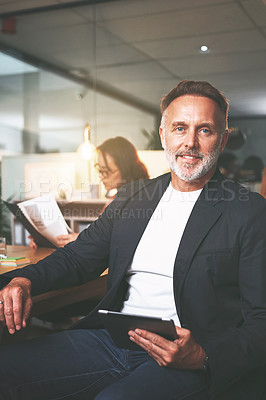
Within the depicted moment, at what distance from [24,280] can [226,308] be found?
2.12 ft

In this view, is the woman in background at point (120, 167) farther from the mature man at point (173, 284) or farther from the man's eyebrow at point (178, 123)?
the man's eyebrow at point (178, 123)

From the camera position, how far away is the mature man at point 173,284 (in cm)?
124

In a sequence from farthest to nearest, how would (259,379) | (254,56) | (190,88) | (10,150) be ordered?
(10,150)
(254,56)
(190,88)
(259,379)

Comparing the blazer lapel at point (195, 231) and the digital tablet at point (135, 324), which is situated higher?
the blazer lapel at point (195, 231)

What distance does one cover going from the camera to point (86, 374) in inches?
54.8

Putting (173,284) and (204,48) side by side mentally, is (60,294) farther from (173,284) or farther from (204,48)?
(204,48)

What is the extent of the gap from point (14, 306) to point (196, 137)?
83 centimetres

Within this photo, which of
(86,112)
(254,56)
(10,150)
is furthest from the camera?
(10,150)

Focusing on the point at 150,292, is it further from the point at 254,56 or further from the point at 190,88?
the point at 254,56

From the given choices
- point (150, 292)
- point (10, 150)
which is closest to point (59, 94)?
point (10, 150)

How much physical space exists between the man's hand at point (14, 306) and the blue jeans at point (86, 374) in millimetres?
133

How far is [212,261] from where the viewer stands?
1369 millimetres

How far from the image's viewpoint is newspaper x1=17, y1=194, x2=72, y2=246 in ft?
7.02

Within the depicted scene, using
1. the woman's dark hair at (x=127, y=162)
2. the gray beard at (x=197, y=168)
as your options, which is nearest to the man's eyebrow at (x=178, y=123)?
the gray beard at (x=197, y=168)
